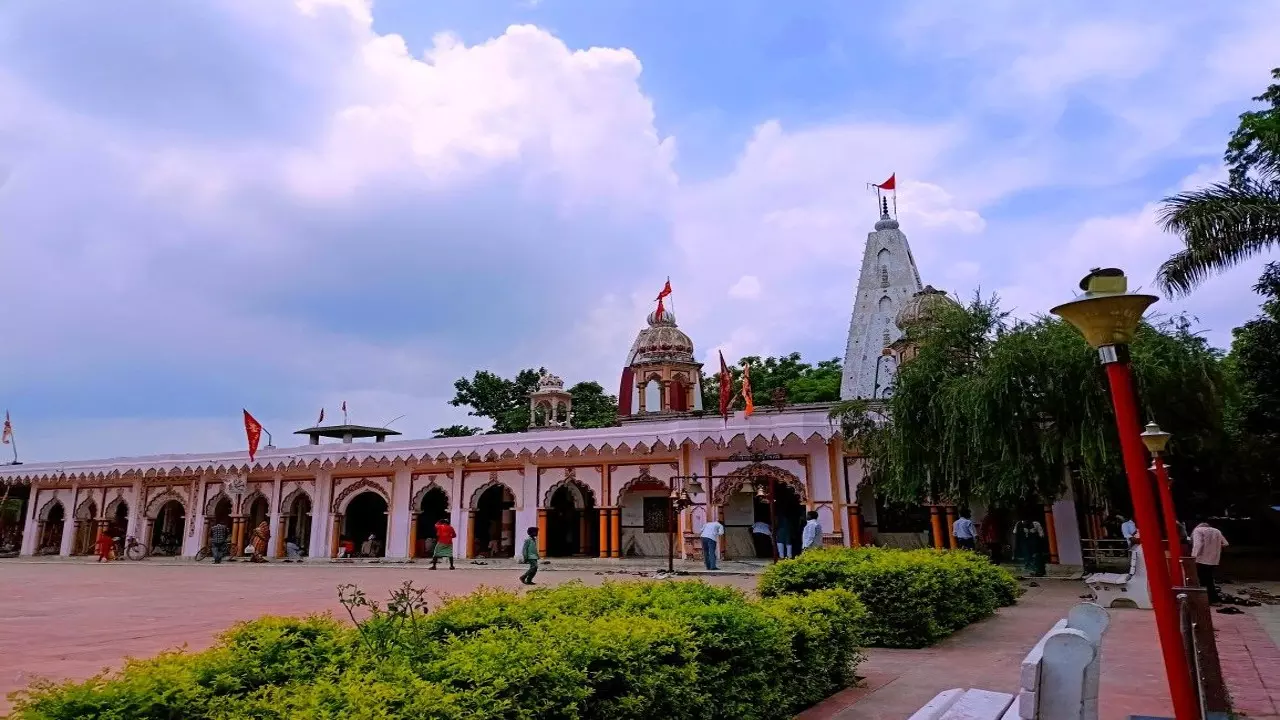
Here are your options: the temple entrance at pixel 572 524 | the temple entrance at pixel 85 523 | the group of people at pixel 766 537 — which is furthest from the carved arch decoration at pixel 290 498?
the group of people at pixel 766 537

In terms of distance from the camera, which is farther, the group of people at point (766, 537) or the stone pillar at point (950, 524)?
the stone pillar at point (950, 524)

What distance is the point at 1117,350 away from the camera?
4.09 meters

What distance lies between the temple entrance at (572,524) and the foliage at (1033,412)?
1219 centimetres

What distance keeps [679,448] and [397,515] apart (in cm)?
1011

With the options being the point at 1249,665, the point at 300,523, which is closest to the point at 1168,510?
the point at 1249,665

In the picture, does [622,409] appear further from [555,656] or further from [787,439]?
[555,656]

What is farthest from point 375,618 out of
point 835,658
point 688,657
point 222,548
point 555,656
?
point 222,548

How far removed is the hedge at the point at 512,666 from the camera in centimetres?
260

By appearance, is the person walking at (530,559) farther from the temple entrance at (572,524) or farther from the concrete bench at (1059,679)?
the concrete bench at (1059,679)

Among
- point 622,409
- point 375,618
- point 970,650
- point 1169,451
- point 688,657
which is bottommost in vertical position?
point 970,650

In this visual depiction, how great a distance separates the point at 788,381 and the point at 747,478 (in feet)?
72.5

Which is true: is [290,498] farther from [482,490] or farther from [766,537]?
[766,537]

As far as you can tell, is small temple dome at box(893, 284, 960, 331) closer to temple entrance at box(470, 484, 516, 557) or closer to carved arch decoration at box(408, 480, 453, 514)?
temple entrance at box(470, 484, 516, 557)

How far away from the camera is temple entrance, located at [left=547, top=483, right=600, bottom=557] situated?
970 inches
